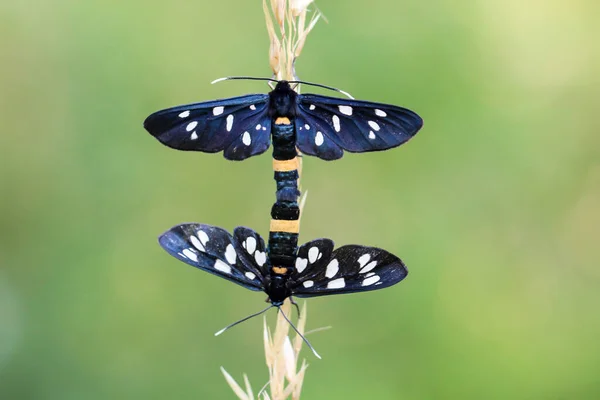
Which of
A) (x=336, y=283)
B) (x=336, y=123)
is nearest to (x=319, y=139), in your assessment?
(x=336, y=123)

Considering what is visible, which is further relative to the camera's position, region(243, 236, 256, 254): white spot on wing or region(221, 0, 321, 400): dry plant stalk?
region(243, 236, 256, 254): white spot on wing

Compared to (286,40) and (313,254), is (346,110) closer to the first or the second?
(286,40)

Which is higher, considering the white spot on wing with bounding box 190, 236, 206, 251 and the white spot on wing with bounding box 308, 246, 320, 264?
the white spot on wing with bounding box 190, 236, 206, 251

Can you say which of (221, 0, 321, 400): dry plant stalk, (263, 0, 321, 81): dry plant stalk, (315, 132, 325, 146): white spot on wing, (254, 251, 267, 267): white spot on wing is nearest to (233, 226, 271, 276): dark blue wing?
(254, 251, 267, 267): white spot on wing

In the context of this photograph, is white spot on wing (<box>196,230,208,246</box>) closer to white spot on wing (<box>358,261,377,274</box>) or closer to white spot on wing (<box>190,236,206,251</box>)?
white spot on wing (<box>190,236,206,251</box>)

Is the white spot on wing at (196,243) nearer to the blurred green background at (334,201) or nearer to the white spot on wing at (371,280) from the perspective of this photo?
the white spot on wing at (371,280)

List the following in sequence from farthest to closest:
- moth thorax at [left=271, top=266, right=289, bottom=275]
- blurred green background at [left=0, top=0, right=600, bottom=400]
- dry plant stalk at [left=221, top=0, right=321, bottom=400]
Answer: blurred green background at [left=0, top=0, right=600, bottom=400] < moth thorax at [left=271, top=266, right=289, bottom=275] < dry plant stalk at [left=221, top=0, right=321, bottom=400]

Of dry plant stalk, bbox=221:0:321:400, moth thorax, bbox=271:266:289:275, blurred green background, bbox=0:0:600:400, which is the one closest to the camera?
dry plant stalk, bbox=221:0:321:400

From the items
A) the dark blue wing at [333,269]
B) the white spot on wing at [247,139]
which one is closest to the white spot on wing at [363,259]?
the dark blue wing at [333,269]
